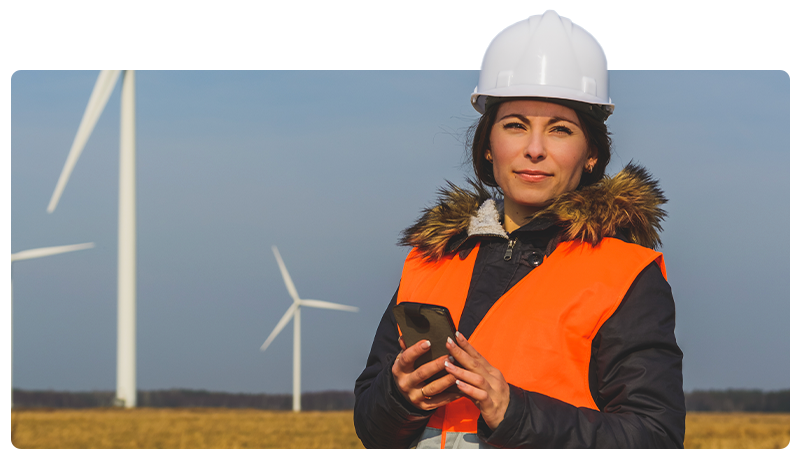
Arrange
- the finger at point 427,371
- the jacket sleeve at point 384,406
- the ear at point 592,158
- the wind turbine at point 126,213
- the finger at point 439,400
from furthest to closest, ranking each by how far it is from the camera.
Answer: the wind turbine at point 126,213 → the ear at point 592,158 → the jacket sleeve at point 384,406 → the finger at point 439,400 → the finger at point 427,371

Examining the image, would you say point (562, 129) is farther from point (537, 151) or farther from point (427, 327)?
point (427, 327)

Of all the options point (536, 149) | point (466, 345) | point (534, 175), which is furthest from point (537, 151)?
point (466, 345)

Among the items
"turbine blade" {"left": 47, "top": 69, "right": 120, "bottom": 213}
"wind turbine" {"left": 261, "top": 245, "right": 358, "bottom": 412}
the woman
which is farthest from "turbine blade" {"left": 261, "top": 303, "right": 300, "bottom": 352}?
the woman

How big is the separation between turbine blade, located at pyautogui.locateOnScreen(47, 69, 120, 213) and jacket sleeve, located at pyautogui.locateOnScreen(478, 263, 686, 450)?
1946 cm

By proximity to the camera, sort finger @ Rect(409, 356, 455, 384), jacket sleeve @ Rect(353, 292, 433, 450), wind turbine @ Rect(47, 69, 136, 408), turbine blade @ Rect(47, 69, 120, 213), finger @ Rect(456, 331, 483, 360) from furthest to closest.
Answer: wind turbine @ Rect(47, 69, 136, 408) < turbine blade @ Rect(47, 69, 120, 213) < jacket sleeve @ Rect(353, 292, 433, 450) < finger @ Rect(409, 356, 455, 384) < finger @ Rect(456, 331, 483, 360)

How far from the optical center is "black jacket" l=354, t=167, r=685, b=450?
269 centimetres

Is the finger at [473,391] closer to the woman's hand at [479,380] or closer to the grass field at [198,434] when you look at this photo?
the woman's hand at [479,380]

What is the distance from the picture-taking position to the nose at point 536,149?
3.22m

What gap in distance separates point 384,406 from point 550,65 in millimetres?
1757

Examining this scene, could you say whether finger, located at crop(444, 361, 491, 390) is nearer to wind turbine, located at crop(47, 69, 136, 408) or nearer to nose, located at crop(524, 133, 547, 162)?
nose, located at crop(524, 133, 547, 162)

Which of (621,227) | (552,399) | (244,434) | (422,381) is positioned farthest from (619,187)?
(244,434)

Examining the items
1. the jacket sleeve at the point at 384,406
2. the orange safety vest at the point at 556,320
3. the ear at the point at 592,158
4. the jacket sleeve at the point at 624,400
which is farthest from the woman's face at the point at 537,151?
the jacket sleeve at the point at 384,406

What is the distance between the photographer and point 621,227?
325 cm

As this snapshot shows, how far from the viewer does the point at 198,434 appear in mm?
28562
